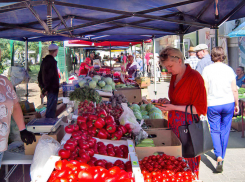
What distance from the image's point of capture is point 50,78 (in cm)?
589

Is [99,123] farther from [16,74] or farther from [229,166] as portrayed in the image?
[16,74]

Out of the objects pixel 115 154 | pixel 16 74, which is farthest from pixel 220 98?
pixel 16 74

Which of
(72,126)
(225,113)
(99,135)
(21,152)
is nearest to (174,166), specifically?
(99,135)

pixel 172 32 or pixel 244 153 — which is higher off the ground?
pixel 172 32

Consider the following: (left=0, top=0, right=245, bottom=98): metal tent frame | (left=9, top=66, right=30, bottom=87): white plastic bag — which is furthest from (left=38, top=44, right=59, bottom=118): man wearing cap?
(left=0, top=0, right=245, bottom=98): metal tent frame

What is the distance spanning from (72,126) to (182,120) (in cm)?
132

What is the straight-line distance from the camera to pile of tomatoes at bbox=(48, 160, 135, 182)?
178cm

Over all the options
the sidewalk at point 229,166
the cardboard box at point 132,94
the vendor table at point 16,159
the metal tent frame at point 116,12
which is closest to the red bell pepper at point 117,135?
the vendor table at point 16,159

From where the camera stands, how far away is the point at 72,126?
282 cm

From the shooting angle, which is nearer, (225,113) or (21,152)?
(21,152)

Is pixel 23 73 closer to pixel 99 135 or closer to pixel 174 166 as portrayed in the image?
pixel 99 135

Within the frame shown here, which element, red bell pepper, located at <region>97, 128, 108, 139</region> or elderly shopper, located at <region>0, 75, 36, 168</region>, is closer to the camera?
elderly shopper, located at <region>0, 75, 36, 168</region>

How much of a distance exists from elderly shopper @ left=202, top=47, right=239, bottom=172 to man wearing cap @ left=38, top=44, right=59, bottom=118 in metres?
3.66

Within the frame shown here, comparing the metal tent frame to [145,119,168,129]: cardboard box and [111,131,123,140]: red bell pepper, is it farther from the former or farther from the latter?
[111,131,123,140]: red bell pepper
